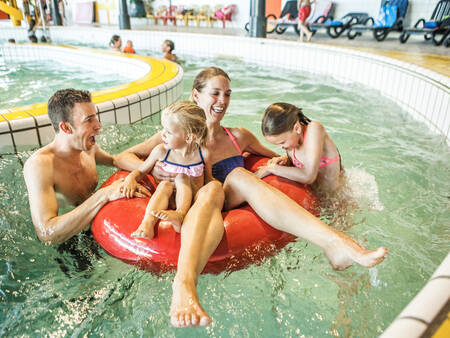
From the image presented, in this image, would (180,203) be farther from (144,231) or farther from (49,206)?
(49,206)

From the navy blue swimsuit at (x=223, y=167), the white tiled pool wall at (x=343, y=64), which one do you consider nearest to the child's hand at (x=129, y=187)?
the navy blue swimsuit at (x=223, y=167)

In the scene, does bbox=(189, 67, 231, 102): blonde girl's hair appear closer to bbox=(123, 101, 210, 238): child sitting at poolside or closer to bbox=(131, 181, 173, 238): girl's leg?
bbox=(123, 101, 210, 238): child sitting at poolside

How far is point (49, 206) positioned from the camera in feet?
6.25

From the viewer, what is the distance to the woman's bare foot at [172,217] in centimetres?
165

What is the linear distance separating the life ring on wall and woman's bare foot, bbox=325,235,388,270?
313 mm

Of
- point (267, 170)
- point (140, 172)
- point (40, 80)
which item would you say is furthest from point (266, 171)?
point (40, 80)

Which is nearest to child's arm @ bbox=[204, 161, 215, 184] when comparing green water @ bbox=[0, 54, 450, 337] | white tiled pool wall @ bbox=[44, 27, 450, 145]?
green water @ bbox=[0, 54, 450, 337]

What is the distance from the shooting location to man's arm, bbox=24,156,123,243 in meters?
1.88

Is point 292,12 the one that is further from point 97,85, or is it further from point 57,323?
point 57,323

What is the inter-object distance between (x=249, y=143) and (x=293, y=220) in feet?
3.20

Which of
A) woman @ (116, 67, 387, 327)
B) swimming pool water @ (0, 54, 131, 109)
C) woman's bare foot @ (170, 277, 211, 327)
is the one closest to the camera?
woman's bare foot @ (170, 277, 211, 327)

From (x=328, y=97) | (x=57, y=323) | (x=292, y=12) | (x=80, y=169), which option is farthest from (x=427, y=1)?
(x=57, y=323)

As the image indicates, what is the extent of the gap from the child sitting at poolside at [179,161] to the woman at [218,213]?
85 millimetres

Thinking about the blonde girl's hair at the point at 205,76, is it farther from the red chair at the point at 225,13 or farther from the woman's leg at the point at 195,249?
the red chair at the point at 225,13
